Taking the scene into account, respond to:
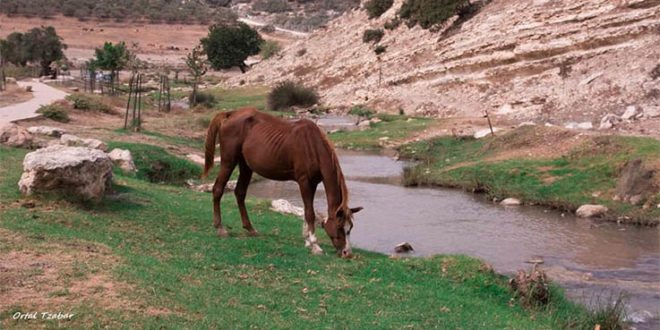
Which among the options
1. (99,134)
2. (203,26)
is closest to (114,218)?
(99,134)

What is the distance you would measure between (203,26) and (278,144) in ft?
390

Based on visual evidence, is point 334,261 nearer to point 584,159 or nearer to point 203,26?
point 584,159

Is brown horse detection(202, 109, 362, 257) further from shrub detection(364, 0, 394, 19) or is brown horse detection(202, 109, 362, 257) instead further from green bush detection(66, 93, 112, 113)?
→ shrub detection(364, 0, 394, 19)

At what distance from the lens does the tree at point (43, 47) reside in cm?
7375

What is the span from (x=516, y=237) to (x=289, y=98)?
3299 cm

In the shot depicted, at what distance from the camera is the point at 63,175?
11688 millimetres

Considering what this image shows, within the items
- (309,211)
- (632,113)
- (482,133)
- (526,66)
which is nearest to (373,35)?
(526,66)

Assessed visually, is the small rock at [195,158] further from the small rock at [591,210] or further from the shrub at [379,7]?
the shrub at [379,7]

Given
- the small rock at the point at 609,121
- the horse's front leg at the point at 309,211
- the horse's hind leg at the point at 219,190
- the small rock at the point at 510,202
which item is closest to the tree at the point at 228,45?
the small rock at the point at 609,121

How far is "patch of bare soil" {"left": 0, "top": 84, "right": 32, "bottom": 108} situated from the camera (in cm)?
3278

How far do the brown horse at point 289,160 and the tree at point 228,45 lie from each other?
68814 mm

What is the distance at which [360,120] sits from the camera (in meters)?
41.5

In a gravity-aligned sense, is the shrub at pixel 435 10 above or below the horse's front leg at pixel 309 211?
above

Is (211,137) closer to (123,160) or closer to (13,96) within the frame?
(123,160)
